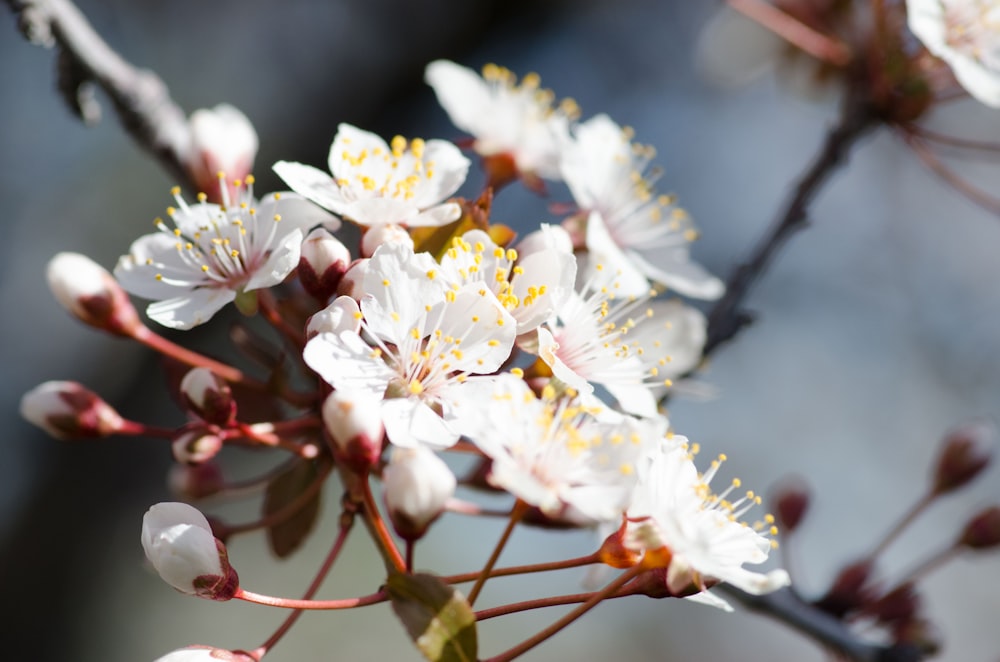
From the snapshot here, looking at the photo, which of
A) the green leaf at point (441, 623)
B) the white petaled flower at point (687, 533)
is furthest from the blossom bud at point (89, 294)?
the white petaled flower at point (687, 533)

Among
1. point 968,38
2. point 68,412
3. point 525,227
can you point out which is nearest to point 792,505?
point 968,38

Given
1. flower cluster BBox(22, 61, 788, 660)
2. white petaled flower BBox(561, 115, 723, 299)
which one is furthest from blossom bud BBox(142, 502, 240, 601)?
white petaled flower BBox(561, 115, 723, 299)

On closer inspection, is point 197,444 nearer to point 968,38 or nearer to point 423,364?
point 423,364

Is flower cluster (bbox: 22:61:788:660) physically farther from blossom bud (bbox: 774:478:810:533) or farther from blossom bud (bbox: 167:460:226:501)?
blossom bud (bbox: 774:478:810:533)

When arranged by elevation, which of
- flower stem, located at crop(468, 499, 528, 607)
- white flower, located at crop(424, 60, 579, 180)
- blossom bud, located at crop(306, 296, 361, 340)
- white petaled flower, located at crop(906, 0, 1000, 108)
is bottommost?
flower stem, located at crop(468, 499, 528, 607)

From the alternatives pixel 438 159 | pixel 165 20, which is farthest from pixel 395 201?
pixel 165 20

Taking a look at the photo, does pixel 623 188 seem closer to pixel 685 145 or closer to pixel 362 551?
pixel 685 145

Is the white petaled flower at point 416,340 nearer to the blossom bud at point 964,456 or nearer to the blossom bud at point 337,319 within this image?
the blossom bud at point 337,319
